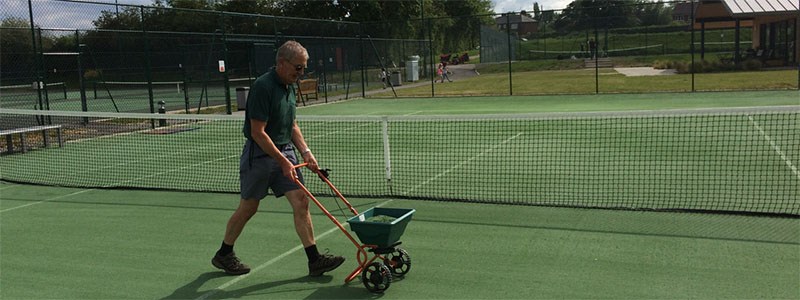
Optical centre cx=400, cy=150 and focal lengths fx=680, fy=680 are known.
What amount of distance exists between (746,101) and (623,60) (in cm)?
2532

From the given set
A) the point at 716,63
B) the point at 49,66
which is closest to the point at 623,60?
the point at 716,63

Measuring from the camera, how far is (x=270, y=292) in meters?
4.88

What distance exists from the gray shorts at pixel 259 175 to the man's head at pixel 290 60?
58cm

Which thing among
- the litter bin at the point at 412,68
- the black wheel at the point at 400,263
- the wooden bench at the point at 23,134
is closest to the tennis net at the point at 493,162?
the wooden bench at the point at 23,134

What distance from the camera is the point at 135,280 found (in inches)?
205

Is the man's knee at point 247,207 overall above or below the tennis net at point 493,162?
above

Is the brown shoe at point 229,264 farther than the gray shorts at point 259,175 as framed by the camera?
Yes

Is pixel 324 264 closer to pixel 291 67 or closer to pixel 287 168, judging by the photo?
pixel 287 168

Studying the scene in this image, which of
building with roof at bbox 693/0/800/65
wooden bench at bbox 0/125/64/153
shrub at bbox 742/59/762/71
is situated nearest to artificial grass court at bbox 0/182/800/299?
wooden bench at bbox 0/125/64/153

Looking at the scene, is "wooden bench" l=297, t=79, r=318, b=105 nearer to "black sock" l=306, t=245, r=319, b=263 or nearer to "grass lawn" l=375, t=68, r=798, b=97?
"grass lawn" l=375, t=68, r=798, b=97

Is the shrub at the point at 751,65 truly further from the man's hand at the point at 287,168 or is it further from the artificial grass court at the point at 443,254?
the man's hand at the point at 287,168

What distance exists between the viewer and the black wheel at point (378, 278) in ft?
15.4

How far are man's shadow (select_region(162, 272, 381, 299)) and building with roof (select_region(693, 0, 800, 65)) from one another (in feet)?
87.0

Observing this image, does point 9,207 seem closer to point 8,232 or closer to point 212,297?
point 8,232
